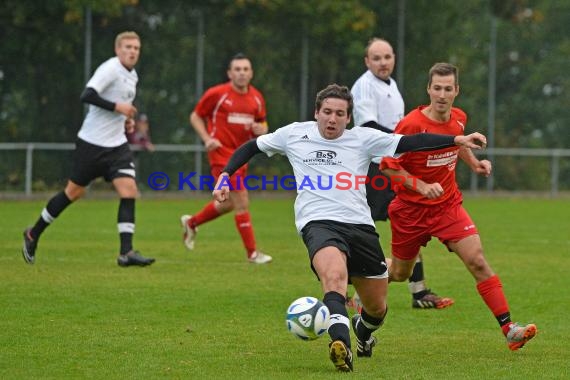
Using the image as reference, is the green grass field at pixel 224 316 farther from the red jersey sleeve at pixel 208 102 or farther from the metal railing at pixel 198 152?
the metal railing at pixel 198 152

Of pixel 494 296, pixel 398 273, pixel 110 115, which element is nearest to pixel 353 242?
pixel 494 296

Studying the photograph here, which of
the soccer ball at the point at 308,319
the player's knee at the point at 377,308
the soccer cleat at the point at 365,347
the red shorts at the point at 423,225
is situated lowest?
the soccer cleat at the point at 365,347

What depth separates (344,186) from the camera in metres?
7.87

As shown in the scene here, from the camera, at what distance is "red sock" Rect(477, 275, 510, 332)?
27.5 ft

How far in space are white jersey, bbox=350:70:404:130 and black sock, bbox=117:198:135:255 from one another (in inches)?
113

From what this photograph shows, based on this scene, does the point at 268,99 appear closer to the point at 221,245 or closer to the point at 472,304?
the point at 221,245

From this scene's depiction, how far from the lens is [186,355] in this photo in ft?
25.8

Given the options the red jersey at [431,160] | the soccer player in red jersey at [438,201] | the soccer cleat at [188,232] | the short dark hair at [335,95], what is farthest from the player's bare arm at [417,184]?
the soccer cleat at [188,232]

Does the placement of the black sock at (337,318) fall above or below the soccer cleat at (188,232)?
above

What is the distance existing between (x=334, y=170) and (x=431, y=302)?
298cm

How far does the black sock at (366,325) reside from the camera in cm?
809

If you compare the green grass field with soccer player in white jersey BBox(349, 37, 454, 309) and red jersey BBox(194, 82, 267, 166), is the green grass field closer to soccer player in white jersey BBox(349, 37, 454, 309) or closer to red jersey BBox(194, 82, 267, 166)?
→ soccer player in white jersey BBox(349, 37, 454, 309)

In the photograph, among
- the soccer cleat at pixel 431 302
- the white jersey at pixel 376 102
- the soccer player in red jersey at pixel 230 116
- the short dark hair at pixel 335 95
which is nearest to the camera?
the short dark hair at pixel 335 95

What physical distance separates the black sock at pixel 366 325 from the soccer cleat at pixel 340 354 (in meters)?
0.90
